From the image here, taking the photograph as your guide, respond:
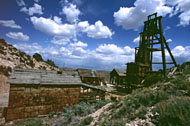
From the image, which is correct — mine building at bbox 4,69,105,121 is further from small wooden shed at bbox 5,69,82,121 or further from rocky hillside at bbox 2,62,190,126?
rocky hillside at bbox 2,62,190,126

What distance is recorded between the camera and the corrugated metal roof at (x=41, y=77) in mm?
8961

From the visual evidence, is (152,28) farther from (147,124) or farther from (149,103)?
(147,124)

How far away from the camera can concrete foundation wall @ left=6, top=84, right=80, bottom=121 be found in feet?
28.0

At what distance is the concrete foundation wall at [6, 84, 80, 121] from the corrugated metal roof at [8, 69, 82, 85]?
51 centimetres

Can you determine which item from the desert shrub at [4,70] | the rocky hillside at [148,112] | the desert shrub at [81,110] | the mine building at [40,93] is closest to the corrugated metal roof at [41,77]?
the mine building at [40,93]

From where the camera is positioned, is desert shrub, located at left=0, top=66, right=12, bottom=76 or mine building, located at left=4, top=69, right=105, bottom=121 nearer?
mine building, located at left=4, top=69, right=105, bottom=121

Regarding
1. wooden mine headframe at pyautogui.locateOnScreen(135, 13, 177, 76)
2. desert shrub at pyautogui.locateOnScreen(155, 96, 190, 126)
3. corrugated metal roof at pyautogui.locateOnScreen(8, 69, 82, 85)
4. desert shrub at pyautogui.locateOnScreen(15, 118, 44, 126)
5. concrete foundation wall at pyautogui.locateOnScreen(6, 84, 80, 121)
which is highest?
wooden mine headframe at pyautogui.locateOnScreen(135, 13, 177, 76)

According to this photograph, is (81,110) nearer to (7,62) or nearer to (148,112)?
(148,112)

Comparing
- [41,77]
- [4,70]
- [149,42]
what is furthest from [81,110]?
[4,70]

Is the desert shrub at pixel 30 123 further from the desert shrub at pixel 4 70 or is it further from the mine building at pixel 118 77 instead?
the mine building at pixel 118 77

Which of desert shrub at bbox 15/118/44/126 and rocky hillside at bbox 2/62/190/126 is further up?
rocky hillside at bbox 2/62/190/126

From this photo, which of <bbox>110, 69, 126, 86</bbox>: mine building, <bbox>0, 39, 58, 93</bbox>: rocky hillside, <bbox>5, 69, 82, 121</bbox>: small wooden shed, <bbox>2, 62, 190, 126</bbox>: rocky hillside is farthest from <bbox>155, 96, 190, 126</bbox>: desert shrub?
<bbox>110, 69, 126, 86</bbox>: mine building

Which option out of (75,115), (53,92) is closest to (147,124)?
(75,115)

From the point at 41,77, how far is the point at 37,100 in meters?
2.21
